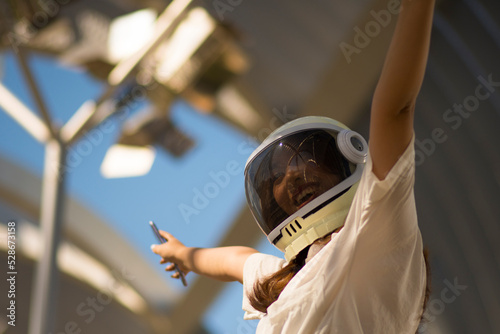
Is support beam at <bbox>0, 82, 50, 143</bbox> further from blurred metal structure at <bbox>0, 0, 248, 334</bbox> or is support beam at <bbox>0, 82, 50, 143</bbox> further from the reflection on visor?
the reflection on visor

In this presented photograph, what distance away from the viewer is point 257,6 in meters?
11.3

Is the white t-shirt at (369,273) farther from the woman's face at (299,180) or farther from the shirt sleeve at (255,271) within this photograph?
the shirt sleeve at (255,271)

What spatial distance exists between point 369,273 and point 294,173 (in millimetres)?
499

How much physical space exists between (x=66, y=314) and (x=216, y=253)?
44.2 ft

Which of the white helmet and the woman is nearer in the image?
the woman

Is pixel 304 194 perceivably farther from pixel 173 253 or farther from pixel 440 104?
pixel 440 104

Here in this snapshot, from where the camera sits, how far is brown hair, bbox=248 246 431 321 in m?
2.11

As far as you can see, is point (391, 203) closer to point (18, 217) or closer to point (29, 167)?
point (29, 167)

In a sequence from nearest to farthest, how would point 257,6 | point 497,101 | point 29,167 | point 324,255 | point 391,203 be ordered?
point 391,203 → point 324,255 → point 497,101 → point 257,6 → point 29,167

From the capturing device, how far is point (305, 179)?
2.19 meters

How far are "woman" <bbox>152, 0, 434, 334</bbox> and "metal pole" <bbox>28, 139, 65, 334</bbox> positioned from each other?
576cm

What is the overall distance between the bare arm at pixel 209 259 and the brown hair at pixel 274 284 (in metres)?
0.34

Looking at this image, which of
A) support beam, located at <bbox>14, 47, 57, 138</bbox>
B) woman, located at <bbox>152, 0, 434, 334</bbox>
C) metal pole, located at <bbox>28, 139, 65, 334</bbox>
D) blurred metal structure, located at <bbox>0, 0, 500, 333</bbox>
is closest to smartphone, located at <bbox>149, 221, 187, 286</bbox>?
woman, located at <bbox>152, 0, 434, 334</bbox>

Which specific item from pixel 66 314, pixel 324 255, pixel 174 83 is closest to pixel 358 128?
pixel 174 83
